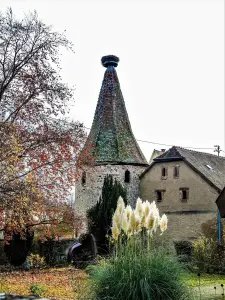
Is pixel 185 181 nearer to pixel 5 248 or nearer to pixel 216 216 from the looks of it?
pixel 216 216

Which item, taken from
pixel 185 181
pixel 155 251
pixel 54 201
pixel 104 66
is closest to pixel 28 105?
pixel 54 201

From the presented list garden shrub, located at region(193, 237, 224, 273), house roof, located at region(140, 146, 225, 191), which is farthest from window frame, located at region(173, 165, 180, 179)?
garden shrub, located at region(193, 237, 224, 273)

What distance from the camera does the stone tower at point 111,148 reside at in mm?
28156

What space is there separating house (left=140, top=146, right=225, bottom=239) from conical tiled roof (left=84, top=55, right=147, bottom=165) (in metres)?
1.88

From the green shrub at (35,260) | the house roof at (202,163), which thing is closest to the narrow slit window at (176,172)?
the house roof at (202,163)

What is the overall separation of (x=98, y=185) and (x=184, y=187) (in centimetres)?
525

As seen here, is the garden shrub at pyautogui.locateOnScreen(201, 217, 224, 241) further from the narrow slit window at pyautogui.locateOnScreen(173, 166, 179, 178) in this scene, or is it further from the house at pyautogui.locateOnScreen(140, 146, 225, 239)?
the narrow slit window at pyautogui.locateOnScreen(173, 166, 179, 178)

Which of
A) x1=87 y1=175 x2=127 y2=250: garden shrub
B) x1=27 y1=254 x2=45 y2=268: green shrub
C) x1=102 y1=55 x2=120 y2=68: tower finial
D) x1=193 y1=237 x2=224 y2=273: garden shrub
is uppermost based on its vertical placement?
x1=102 y1=55 x2=120 y2=68: tower finial

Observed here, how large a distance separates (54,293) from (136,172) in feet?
56.6

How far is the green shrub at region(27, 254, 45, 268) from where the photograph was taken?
22614 mm

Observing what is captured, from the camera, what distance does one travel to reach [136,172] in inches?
1148

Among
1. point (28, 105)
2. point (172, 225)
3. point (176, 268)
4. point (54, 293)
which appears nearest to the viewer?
point (176, 268)

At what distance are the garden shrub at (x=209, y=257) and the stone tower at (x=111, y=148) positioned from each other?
9.00 m

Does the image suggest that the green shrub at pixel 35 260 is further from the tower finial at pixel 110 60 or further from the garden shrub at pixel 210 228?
the tower finial at pixel 110 60
